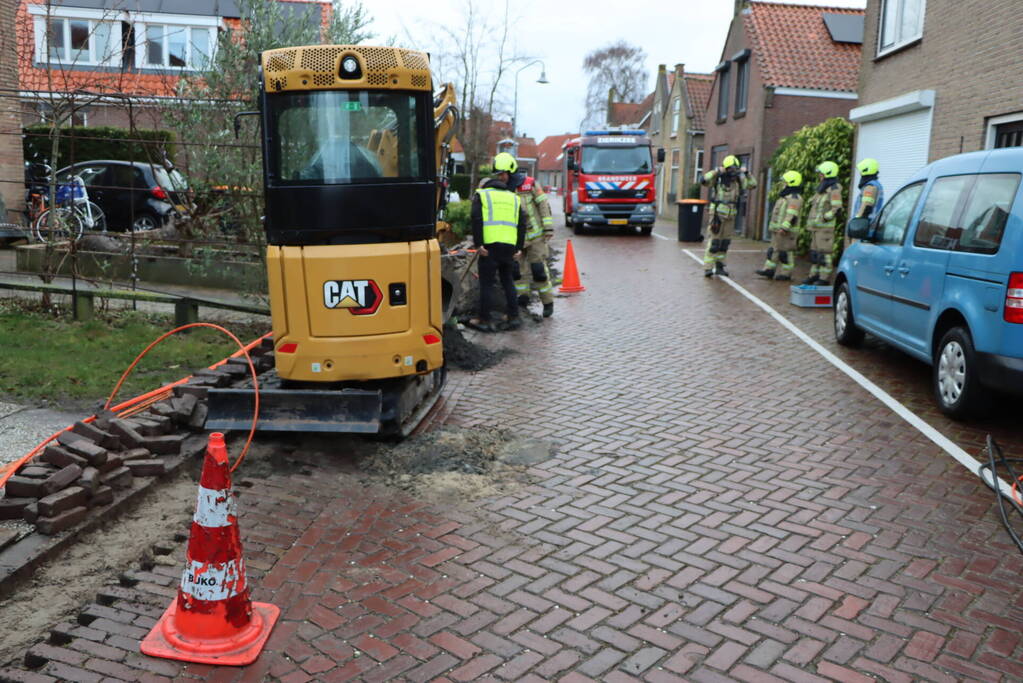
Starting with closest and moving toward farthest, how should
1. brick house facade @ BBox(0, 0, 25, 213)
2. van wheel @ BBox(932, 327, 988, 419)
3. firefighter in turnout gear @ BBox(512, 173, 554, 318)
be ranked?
van wheel @ BBox(932, 327, 988, 419), firefighter in turnout gear @ BBox(512, 173, 554, 318), brick house facade @ BBox(0, 0, 25, 213)

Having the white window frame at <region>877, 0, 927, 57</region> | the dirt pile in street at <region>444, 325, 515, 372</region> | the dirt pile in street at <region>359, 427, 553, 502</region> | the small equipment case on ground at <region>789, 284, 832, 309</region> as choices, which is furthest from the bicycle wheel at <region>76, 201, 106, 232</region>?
the white window frame at <region>877, 0, 927, 57</region>

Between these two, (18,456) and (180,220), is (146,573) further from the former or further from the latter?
(180,220)

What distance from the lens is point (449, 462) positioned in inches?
220

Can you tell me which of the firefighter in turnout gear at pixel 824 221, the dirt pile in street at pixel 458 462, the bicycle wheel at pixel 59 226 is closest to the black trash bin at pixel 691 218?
the firefighter in turnout gear at pixel 824 221

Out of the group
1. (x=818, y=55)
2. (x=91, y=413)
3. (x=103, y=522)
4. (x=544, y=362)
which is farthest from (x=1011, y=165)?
(x=818, y=55)

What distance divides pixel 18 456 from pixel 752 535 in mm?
4367

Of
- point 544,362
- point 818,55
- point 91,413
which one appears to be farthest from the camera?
point 818,55

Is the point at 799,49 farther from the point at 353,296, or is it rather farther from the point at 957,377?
the point at 353,296

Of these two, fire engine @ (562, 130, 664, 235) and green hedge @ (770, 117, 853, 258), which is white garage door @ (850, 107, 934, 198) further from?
fire engine @ (562, 130, 664, 235)

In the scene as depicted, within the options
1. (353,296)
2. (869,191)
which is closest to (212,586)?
(353,296)

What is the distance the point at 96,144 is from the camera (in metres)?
20.8

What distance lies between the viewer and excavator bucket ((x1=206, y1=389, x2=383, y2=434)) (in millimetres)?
5578

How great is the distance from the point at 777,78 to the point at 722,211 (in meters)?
12.4

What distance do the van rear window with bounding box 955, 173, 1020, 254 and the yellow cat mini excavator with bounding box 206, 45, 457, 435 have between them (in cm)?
396
